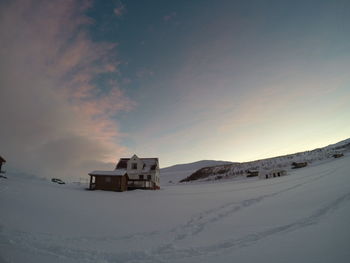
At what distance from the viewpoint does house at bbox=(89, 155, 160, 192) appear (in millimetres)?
27547

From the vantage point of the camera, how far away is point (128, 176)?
30.8 m

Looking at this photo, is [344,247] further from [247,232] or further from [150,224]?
[150,224]

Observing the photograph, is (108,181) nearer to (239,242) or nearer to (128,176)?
(128,176)

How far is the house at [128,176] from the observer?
90.4ft

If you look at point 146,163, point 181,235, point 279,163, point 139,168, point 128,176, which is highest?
point 146,163

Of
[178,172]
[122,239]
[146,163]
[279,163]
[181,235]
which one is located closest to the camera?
[122,239]

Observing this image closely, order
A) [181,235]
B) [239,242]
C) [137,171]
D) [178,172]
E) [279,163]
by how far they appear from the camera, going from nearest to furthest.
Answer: [239,242] < [181,235] < [137,171] < [279,163] < [178,172]

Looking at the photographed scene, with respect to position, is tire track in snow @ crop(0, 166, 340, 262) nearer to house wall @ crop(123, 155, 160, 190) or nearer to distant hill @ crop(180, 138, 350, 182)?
house wall @ crop(123, 155, 160, 190)

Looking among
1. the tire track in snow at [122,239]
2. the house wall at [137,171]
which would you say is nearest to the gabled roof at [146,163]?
the house wall at [137,171]

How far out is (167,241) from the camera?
7137mm

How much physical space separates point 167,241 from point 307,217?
6.91m

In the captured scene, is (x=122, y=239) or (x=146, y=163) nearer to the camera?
(x=122, y=239)

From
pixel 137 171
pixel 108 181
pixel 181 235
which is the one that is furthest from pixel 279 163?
pixel 181 235

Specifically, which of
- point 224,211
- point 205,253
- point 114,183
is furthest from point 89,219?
point 114,183
